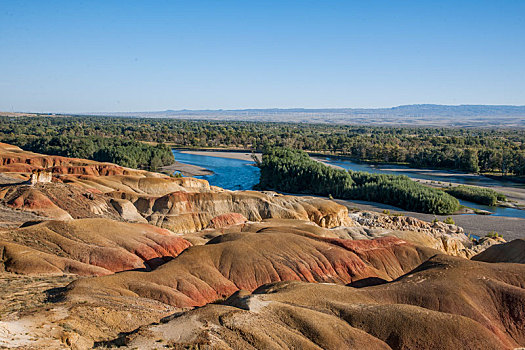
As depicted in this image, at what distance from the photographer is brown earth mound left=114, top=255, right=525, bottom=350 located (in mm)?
21797

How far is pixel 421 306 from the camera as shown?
28.9 metres

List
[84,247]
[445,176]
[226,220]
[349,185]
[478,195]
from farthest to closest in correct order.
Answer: [445,176] < [349,185] < [478,195] < [226,220] < [84,247]

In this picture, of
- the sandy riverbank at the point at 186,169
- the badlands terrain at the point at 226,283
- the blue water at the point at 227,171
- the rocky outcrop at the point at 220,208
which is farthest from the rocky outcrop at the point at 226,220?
the sandy riverbank at the point at 186,169

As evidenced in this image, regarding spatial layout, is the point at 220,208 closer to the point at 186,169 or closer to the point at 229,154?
the point at 186,169

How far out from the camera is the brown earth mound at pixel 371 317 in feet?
71.5

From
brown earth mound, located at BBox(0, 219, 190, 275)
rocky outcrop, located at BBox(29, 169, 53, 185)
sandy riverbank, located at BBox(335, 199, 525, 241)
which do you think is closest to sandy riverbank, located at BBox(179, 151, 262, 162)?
sandy riverbank, located at BBox(335, 199, 525, 241)

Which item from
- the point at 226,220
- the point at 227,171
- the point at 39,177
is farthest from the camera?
the point at 227,171

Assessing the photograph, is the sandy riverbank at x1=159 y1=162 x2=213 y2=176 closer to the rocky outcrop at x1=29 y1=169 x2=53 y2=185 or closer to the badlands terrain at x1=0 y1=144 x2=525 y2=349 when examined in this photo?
the badlands terrain at x1=0 y1=144 x2=525 y2=349

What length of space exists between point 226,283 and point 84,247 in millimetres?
13705

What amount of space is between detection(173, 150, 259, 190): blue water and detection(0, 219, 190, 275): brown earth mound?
66.0 meters

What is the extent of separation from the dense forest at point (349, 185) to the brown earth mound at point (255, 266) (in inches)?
1658

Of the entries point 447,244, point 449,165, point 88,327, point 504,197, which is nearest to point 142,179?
point 447,244

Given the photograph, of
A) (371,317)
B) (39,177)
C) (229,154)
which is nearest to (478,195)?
(371,317)

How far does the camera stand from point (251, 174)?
135 meters
